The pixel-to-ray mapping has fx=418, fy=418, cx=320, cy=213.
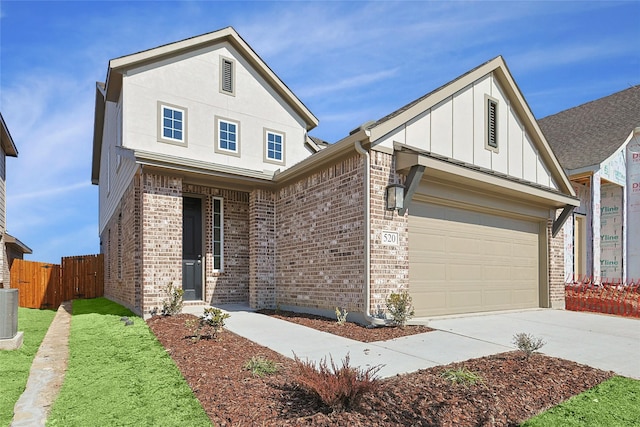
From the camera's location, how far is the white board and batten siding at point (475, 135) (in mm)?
8984

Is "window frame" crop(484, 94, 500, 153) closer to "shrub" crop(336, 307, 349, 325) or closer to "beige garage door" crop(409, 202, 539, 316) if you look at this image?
"beige garage door" crop(409, 202, 539, 316)

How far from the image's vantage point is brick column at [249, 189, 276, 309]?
35.4 ft

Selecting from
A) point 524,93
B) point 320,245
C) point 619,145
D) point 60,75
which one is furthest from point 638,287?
point 60,75

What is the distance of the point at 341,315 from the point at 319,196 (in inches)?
105

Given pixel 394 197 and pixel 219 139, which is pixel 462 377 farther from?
pixel 219 139

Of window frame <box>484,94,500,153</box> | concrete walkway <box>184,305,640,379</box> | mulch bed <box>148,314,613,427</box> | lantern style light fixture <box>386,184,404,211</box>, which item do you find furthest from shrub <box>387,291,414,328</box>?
window frame <box>484,94,500,153</box>

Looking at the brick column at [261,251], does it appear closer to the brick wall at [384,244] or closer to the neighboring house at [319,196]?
the neighboring house at [319,196]

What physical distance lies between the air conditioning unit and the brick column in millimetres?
5068

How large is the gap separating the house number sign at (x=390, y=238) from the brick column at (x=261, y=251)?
399 centimetres

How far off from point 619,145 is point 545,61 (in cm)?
903

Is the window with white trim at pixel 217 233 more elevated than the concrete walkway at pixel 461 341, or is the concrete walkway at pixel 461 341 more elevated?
the window with white trim at pixel 217 233

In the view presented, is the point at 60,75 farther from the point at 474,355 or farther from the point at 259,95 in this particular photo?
the point at 474,355

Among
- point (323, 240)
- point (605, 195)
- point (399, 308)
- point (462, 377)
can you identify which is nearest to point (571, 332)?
point (399, 308)

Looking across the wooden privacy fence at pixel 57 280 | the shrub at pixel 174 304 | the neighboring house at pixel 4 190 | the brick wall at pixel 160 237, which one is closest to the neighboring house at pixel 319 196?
the brick wall at pixel 160 237
